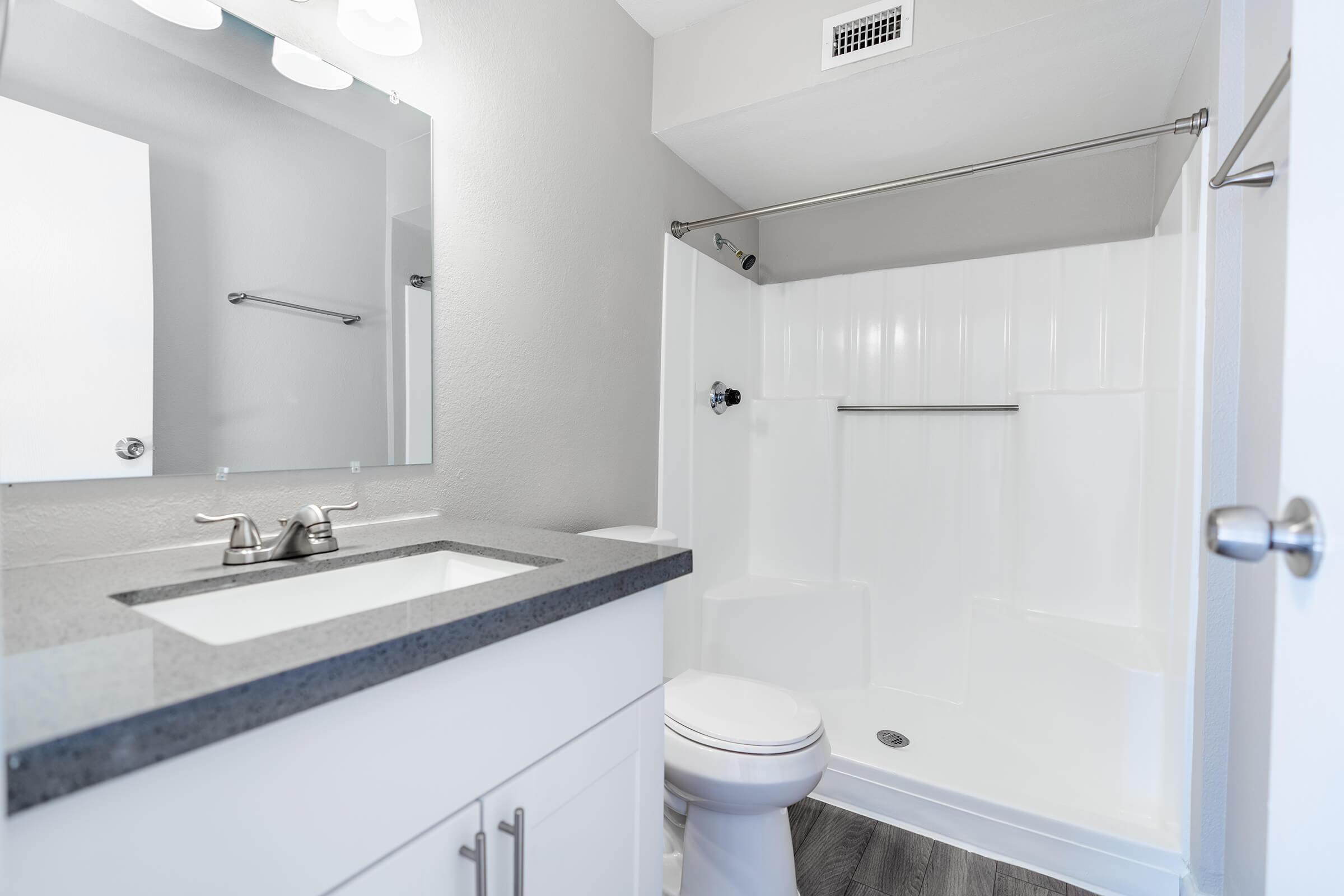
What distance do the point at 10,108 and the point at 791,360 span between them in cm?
248

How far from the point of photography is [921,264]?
2.64m

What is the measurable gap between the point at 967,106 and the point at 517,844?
2.26m

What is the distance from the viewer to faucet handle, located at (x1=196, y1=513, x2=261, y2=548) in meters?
0.94

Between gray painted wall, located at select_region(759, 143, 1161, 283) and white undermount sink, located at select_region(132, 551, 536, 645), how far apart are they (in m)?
2.33

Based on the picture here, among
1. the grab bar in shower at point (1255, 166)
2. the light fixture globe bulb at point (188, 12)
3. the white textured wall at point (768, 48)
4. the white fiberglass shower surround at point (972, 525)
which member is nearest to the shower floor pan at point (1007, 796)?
the white fiberglass shower surround at point (972, 525)

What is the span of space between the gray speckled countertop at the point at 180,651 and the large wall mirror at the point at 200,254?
0.22 m

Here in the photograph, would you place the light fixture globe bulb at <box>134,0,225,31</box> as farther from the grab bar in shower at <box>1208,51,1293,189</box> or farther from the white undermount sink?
the grab bar in shower at <box>1208,51,1293,189</box>

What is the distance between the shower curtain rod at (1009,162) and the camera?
1.50m

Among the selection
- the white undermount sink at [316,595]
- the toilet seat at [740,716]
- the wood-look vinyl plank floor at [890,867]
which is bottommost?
the wood-look vinyl plank floor at [890,867]

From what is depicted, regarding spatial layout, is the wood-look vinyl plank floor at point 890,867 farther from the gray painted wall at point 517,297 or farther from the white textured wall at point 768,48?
the white textured wall at point 768,48

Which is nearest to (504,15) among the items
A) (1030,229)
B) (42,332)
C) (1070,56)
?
(42,332)

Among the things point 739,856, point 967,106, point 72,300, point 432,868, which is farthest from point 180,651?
point 967,106

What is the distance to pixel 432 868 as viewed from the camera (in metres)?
0.65

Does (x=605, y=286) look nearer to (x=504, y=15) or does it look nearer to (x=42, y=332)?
(x=504, y=15)
